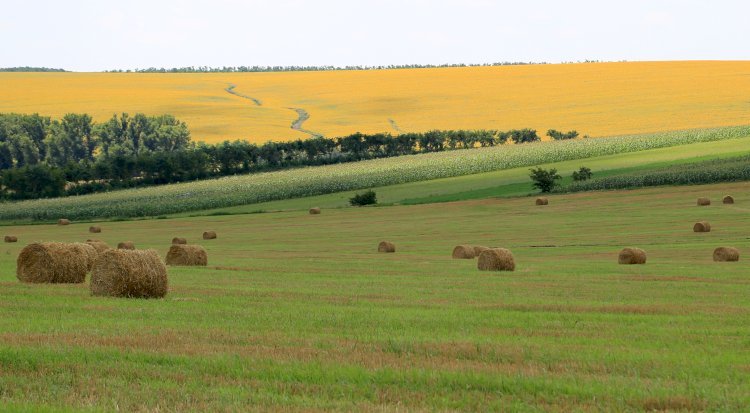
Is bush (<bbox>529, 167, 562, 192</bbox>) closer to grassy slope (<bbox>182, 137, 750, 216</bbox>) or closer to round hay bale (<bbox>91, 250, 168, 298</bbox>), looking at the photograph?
grassy slope (<bbox>182, 137, 750, 216</bbox>)

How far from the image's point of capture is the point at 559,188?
73.9m

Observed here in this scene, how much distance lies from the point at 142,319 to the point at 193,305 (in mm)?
2523

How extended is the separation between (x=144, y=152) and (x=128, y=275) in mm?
111278

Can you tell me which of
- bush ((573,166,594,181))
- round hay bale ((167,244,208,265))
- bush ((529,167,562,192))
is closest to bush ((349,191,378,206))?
bush ((529,167,562,192))

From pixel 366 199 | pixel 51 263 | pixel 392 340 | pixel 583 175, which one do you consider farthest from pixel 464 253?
pixel 583 175

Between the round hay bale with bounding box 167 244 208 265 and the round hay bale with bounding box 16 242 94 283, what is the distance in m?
7.73

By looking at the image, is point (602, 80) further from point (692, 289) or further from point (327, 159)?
point (692, 289)

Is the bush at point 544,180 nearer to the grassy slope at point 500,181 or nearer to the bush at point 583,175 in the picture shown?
the grassy slope at point 500,181

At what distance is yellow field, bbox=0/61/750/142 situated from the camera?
433ft

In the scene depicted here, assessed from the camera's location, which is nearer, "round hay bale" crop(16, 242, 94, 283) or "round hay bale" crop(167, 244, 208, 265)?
"round hay bale" crop(16, 242, 94, 283)

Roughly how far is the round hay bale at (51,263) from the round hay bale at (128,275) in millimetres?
4370

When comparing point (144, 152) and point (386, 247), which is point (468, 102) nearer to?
point (144, 152)

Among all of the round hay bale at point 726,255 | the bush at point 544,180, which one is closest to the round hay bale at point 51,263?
the round hay bale at point 726,255

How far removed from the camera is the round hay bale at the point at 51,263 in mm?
23672
